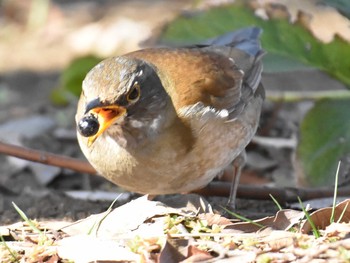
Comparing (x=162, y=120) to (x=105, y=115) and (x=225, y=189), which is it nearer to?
(x=105, y=115)

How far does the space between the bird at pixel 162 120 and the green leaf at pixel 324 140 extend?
503 millimetres

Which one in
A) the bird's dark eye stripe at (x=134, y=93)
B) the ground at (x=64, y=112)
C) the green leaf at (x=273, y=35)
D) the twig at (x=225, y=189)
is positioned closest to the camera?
the bird's dark eye stripe at (x=134, y=93)

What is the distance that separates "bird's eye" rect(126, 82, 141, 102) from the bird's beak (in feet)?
0.27

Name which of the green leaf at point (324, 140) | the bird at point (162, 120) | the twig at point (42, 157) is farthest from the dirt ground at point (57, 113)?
the bird at point (162, 120)

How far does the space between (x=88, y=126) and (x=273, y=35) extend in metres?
2.60

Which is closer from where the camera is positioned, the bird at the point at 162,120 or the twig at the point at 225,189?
the bird at the point at 162,120

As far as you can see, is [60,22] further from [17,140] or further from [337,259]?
[337,259]

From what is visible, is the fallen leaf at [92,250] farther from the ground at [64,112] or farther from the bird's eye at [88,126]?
the ground at [64,112]

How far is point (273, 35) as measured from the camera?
6.95m

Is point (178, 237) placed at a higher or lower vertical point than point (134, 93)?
lower

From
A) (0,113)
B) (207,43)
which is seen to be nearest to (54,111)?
(0,113)

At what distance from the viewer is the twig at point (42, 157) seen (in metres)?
6.04

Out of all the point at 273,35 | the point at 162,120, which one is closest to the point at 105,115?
the point at 162,120

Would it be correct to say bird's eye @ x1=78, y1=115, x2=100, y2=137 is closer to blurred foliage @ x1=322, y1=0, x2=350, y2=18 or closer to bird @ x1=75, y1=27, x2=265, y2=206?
bird @ x1=75, y1=27, x2=265, y2=206
